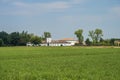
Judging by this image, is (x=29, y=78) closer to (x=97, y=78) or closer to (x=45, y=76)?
(x=45, y=76)

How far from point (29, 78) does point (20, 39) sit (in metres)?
181

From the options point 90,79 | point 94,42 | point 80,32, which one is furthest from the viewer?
point 80,32

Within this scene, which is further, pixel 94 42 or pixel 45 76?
pixel 94 42

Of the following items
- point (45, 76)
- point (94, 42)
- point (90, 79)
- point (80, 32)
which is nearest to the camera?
point (90, 79)

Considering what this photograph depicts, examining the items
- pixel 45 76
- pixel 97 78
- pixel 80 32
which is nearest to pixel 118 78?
pixel 97 78

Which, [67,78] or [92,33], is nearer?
[67,78]

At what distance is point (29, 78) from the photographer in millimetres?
17938

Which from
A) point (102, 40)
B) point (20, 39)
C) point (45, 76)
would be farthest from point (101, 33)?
point (45, 76)

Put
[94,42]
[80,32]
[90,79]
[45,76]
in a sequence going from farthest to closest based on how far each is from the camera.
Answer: [80,32] < [94,42] < [45,76] < [90,79]

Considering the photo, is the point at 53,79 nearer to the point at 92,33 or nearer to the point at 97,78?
the point at 97,78

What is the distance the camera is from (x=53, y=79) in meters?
17.4

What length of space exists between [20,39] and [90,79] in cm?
18277

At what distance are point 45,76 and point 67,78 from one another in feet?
5.76

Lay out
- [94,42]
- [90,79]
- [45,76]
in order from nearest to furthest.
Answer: [90,79] < [45,76] < [94,42]
